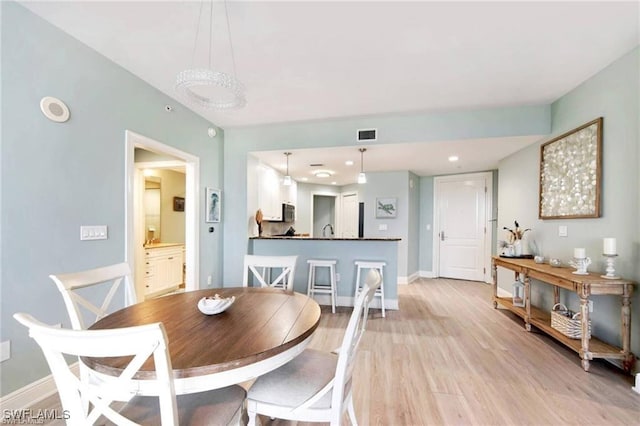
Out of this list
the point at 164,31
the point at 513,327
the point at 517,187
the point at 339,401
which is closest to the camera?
the point at 339,401

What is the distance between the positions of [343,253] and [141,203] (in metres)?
3.22

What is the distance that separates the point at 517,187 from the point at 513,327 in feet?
6.65

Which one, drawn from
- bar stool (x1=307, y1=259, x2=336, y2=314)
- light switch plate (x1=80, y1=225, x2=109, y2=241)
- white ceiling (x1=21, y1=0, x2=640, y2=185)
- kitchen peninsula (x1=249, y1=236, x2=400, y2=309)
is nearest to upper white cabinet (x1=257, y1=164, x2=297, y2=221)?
kitchen peninsula (x1=249, y1=236, x2=400, y2=309)

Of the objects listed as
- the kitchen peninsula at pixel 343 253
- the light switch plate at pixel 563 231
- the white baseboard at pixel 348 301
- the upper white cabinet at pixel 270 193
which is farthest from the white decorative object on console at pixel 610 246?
the upper white cabinet at pixel 270 193

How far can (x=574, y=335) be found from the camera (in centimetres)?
237

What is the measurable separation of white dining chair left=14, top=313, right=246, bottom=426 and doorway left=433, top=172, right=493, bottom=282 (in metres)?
5.49

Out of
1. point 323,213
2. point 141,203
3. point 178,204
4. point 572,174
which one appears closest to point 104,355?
point 572,174

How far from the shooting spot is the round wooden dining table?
2.99 ft

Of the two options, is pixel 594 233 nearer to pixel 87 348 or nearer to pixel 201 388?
pixel 201 388

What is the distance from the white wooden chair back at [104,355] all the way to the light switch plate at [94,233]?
1.67 m

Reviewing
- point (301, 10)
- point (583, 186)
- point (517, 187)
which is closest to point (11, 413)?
point (301, 10)

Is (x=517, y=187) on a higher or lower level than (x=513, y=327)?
higher

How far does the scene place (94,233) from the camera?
2.20 metres

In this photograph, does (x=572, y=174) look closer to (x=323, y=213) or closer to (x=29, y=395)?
(x=29, y=395)
